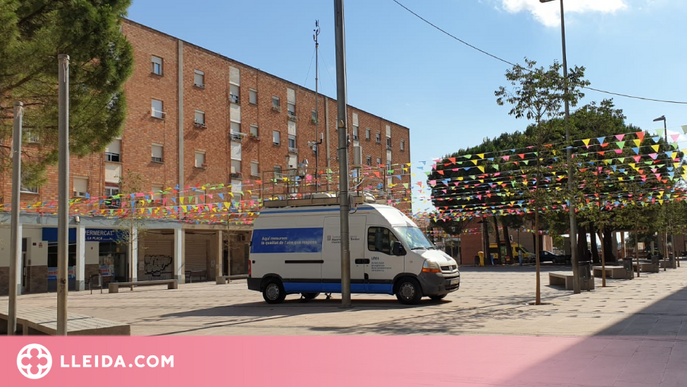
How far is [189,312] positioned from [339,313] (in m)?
3.83

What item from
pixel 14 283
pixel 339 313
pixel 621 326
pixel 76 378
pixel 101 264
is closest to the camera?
pixel 76 378

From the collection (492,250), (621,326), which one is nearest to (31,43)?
(621,326)

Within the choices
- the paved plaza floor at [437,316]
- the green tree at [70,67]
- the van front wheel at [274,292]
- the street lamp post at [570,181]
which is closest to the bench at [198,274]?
the paved plaza floor at [437,316]

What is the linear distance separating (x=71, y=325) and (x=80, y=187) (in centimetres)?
2453

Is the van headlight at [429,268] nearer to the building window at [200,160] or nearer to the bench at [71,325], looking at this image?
the bench at [71,325]

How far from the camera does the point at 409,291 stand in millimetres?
14844

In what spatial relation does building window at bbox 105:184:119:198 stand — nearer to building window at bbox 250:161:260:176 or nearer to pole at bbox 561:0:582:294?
building window at bbox 250:161:260:176

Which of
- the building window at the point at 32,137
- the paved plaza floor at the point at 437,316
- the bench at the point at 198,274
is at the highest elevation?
the building window at the point at 32,137

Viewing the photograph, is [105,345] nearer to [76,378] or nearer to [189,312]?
[76,378]

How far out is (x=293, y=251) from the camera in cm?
1603

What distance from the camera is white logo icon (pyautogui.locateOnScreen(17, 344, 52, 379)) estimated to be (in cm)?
670

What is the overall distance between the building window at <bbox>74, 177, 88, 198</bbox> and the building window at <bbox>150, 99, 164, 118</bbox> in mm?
5768

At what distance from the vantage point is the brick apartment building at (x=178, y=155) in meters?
29.4

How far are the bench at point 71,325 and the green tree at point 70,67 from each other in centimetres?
494
